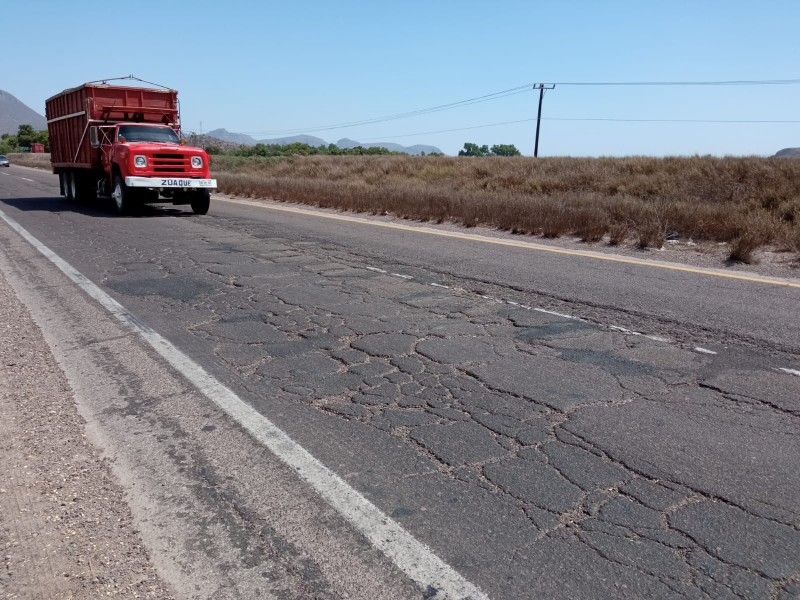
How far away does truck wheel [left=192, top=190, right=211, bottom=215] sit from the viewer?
1617 cm

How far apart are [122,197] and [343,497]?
14044 millimetres

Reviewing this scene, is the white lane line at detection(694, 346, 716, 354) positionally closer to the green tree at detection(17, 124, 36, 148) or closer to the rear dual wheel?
the rear dual wheel

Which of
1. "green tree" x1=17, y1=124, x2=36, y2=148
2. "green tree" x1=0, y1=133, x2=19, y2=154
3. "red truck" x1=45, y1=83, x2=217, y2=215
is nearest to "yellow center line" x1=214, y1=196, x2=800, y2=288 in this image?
"red truck" x1=45, y1=83, x2=217, y2=215

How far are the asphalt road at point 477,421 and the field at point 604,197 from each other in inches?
174

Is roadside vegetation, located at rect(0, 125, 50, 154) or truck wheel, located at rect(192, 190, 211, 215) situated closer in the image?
truck wheel, located at rect(192, 190, 211, 215)

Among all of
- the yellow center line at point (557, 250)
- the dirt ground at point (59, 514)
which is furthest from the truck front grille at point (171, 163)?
the dirt ground at point (59, 514)

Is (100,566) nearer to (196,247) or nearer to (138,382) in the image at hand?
(138,382)

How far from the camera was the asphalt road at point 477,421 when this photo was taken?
2748 millimetres

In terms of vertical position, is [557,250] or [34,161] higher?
[557,250]

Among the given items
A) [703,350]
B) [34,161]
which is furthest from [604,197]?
[34,161]

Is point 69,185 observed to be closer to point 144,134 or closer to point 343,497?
point 144,134

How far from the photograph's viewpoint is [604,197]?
18297mm

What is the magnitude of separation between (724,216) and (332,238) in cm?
745

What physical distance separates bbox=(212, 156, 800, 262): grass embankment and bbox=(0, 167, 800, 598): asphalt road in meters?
4.41
